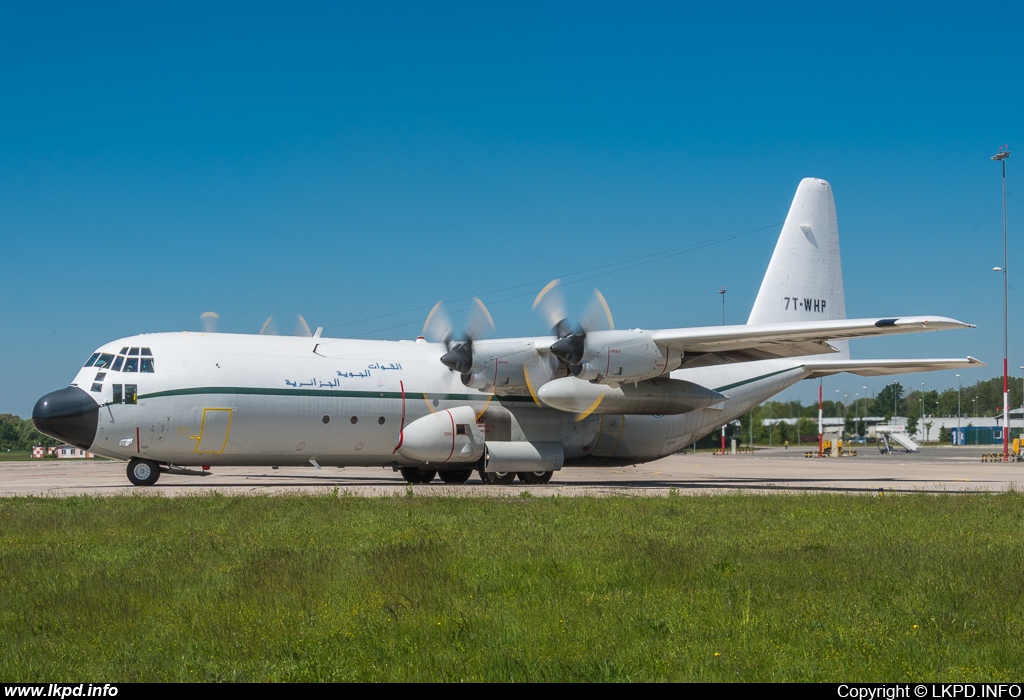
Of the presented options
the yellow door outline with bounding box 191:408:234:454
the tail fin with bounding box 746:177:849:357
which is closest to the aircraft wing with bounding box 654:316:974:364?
the tail fin with bounding box 746:177:849:357

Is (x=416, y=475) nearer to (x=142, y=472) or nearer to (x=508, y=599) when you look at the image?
(x=142, y=472)

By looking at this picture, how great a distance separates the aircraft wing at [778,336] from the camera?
827 inches

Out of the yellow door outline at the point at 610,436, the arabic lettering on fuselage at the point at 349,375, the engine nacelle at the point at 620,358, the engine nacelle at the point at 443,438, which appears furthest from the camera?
the yellow door outline at the point at 610,436

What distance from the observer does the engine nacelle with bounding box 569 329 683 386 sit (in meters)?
23.1

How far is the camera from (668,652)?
7004 mm

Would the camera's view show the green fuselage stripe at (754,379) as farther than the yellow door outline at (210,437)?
Yes

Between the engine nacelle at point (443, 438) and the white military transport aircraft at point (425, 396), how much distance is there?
3 cm

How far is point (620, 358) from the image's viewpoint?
23266 mm

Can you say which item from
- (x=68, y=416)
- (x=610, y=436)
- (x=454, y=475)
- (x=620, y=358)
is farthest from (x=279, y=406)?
(x=610, y=436)

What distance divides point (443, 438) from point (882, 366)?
12586 millimetres

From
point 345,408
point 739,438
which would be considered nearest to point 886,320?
point 345,408

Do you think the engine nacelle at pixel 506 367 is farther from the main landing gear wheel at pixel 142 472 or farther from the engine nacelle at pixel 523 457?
the main landing gear wheel at pixel 142 472

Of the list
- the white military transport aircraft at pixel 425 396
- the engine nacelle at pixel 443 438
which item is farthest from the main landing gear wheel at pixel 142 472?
the engine nacelle at pixel 443 438
